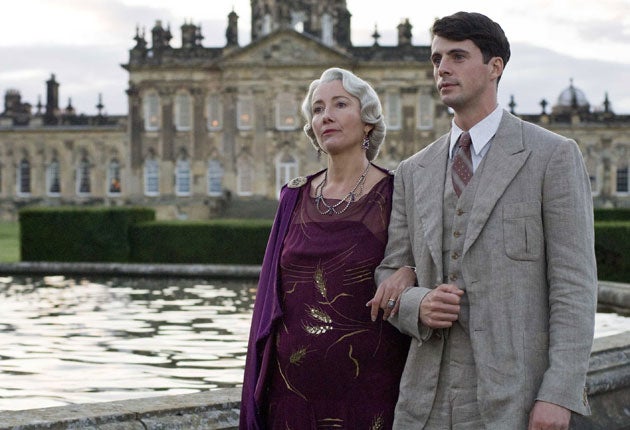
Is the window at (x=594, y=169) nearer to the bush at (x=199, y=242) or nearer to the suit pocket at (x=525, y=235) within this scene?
the bush at (x=199, y=242)

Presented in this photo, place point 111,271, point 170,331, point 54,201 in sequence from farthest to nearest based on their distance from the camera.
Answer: point 54,201
point 111,271
point 170,331

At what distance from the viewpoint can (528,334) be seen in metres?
3.22

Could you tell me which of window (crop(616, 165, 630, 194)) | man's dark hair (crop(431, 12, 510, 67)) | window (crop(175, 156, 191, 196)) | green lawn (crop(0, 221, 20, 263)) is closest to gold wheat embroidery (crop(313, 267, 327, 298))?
man's dark hair (crop(431, 12, 510, 67))

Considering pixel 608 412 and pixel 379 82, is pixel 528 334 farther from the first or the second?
pixel 379 82

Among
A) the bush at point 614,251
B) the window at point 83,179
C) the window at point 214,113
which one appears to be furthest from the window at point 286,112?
the bush at point 614,251

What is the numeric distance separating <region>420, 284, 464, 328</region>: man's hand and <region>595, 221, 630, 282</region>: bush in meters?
13.9

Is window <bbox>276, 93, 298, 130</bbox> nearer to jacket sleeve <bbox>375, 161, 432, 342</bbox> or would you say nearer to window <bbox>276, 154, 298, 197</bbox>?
window <bbox>276, 154, 298, 197</bbox>

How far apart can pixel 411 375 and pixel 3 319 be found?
8.14 metres

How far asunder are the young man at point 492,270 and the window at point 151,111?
1860 inches

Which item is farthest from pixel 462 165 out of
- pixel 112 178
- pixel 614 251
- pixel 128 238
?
pixel 112 178

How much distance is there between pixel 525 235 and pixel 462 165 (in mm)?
332

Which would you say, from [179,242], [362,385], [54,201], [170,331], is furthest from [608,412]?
[54,201]

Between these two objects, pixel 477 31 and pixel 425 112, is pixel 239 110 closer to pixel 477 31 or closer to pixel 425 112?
pixel 425 112

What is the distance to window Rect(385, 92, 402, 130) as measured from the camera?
159ft
